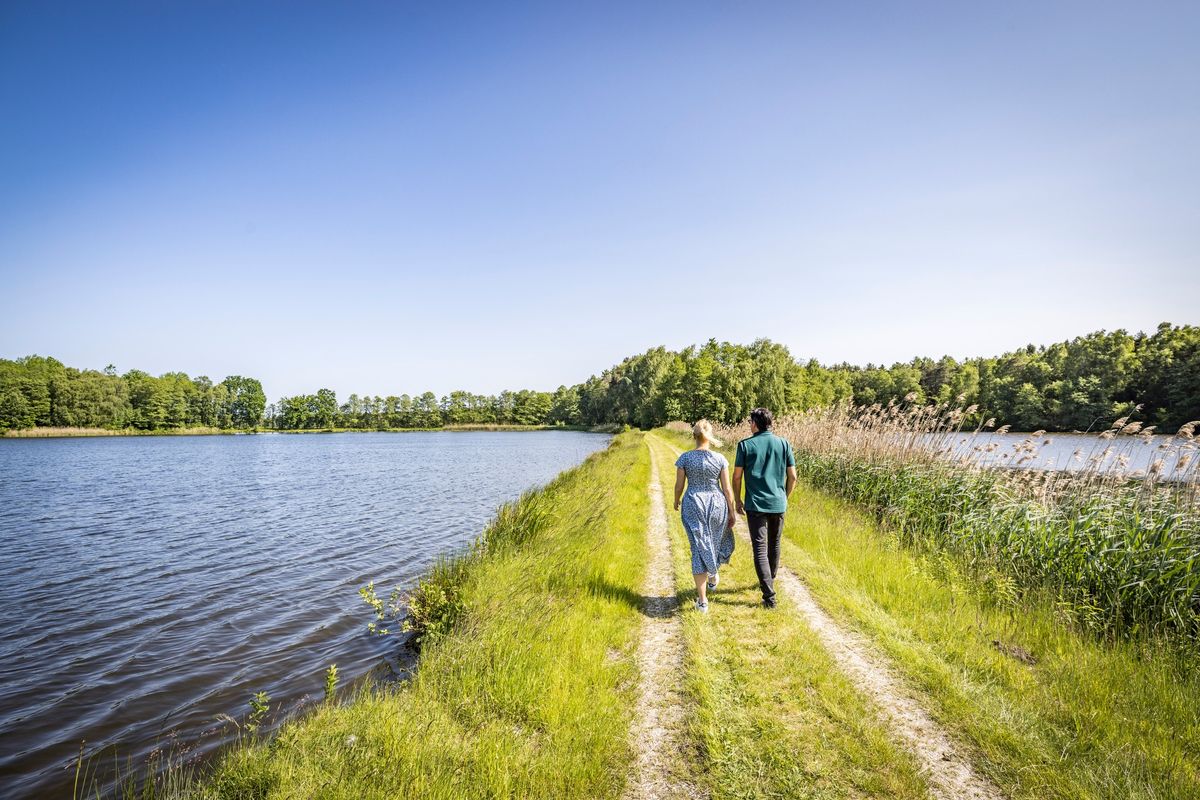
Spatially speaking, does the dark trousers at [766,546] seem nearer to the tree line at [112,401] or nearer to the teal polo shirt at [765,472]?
the teal polo shirt at [765,472]

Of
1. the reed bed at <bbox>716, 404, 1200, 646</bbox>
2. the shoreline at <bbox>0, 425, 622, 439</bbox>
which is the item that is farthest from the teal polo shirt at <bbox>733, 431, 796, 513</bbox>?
the shoreline at <bbox>0, 425, 622, 439</bbox>

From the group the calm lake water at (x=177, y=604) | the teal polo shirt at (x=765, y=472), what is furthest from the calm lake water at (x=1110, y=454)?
the calm lake water at (x=177, y=604)

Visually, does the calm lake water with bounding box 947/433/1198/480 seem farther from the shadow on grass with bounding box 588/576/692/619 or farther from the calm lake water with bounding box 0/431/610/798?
the calm lake water with bounding box 0/431/610/798

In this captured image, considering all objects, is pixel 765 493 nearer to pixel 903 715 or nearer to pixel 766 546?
pixel 766 546

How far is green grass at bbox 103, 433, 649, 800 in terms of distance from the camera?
345 cm

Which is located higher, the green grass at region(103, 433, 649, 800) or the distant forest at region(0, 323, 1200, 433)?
the distant forest at region(0, 323, 1200, 433)

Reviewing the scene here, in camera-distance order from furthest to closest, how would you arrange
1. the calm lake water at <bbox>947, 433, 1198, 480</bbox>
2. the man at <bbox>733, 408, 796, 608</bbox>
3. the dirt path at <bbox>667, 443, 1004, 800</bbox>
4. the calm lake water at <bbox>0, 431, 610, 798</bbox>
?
the calm lake water at <bbox>947, 433, 1198, 480</bbox>
the man at <bbox>733, 408, 796, 608</bbox>
the calm lake water at <bbox>0, 431, 610, 798</bbox>
the dirt path at <bbox>667, 443, 1004, 800</bbox>

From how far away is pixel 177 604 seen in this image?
10.2 metres

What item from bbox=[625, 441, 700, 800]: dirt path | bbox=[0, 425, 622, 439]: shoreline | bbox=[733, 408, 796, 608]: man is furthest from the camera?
bbox=[0, 425, 622, 439]: shoreline

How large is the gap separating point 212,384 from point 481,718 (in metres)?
149

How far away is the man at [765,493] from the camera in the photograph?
261 inches

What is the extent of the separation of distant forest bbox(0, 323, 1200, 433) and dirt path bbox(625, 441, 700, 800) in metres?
7.67

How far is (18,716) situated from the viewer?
6461 millimetres

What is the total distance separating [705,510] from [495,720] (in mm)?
3544
